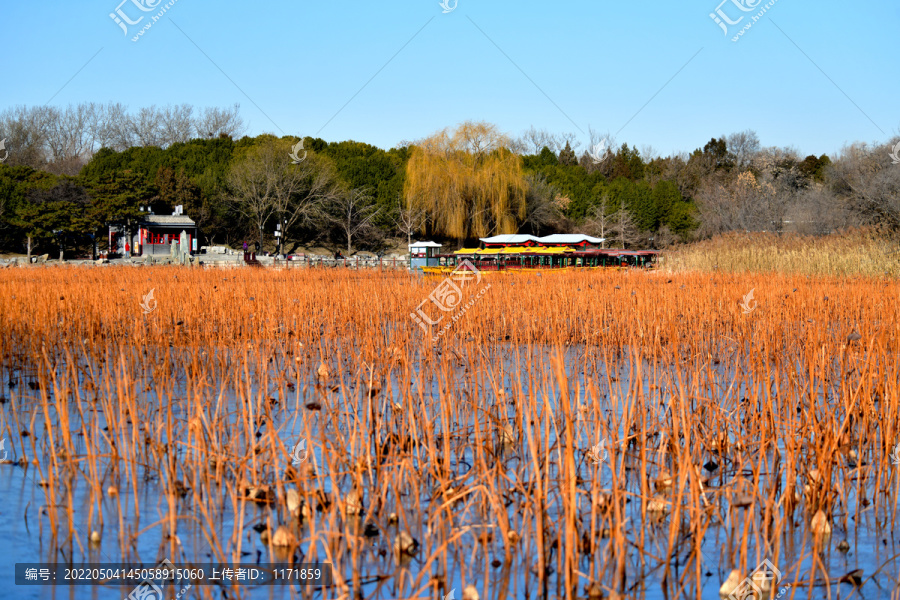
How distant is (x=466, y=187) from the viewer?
125 feet

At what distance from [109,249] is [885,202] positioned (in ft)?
111

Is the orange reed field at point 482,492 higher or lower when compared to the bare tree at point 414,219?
lower

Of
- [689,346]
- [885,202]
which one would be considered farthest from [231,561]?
[885,202]

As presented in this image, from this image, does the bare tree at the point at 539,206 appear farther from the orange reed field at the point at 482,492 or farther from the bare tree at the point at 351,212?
the orange reed field at the point at 482,492

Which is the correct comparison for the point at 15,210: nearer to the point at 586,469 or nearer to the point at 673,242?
the point at 673,242

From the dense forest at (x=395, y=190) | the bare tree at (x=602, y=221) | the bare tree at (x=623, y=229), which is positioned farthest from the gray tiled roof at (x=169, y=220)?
the bare tree at (x=623, y=229)

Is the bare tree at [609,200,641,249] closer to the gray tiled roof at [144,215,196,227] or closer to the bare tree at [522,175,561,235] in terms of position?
the bare tree at [522,175,561,235]

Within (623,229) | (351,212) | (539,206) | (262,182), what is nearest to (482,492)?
(539,206)

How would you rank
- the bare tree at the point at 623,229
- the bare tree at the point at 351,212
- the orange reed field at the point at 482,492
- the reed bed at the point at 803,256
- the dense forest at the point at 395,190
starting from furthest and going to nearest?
the bare tree at the point at 351,212 → the bare tree at the point at 623,229 → the dense forest at the point at 395,190 → the reed bed at the point at 803,256 → the orange reed field at the point at 482,492

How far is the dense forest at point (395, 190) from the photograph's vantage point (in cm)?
3650

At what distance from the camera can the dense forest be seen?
36.5 m

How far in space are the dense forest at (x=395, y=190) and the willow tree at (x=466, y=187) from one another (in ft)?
0.24

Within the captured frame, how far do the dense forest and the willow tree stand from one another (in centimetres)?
7

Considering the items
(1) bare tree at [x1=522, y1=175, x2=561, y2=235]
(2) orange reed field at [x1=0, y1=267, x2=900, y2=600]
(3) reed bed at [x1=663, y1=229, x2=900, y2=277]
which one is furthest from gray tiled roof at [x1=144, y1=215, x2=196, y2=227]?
(2) orange reed field at [x1=0, y1=267, x2=900, y2=600]
